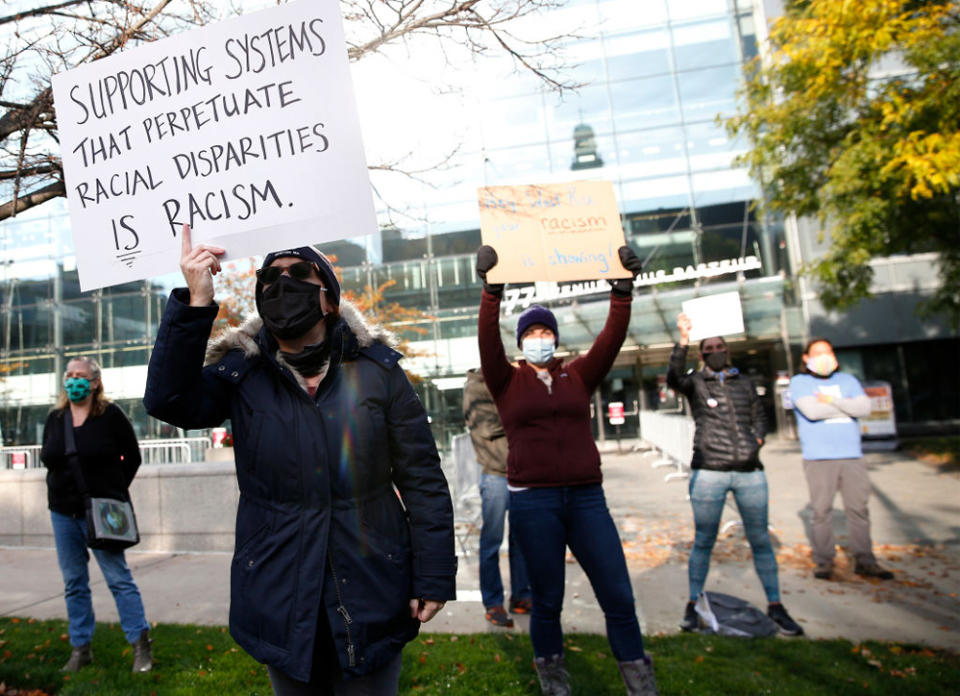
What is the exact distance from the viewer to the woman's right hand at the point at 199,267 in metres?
2.05

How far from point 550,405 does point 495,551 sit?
1971mm

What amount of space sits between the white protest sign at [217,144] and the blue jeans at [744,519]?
144 inches

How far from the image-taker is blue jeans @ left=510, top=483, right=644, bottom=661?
3.30m

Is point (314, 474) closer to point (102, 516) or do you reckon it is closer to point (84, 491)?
point (102, 516)

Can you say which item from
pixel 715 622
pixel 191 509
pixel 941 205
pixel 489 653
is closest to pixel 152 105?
pixel 489 653

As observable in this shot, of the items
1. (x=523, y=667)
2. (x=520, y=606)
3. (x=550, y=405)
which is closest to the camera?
(x=550, y=405)

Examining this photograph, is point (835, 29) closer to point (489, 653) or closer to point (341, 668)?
point (489, 653)

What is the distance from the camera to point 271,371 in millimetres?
2189

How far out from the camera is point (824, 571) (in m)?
6.01

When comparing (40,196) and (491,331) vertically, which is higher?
(40,196)

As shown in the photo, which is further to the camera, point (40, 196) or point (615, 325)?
point (40, 196)

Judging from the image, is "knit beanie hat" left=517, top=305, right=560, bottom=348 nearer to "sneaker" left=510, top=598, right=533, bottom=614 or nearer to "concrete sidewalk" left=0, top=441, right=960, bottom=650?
"concrete sidewalk" left=0, top=441, right=960, bottom=650

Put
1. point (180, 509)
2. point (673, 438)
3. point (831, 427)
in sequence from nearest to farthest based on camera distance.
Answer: point (831, 427) → point (180, 509) → point (673, 438)

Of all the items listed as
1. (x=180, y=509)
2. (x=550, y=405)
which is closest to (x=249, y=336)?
(x=550, y=405)
